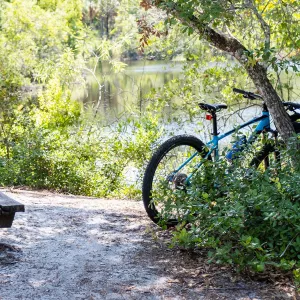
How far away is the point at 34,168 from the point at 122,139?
5.71 feet

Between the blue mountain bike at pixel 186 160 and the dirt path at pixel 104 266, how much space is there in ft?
1.06

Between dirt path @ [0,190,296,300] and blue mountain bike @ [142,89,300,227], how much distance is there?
32 centimetres

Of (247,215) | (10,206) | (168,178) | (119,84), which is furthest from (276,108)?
(119,84)

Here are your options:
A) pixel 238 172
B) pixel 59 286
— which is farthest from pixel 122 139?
pixel 59 286

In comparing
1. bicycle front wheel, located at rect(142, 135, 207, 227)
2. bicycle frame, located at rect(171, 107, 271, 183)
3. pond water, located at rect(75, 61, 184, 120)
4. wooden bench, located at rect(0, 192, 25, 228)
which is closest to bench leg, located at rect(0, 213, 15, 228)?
wooden bench, located at rect(0, 192, 25, 228)

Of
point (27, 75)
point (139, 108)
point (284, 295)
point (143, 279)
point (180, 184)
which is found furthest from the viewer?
point (27, 75)

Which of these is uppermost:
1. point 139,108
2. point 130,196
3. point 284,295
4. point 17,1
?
point 17,1

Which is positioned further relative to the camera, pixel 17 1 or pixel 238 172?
pixel 17 1

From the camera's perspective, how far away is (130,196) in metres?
8.51

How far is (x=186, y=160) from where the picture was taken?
15.0ft

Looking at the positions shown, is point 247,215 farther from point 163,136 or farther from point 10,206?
point 163,136

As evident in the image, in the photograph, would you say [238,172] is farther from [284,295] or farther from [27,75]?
[27,75]

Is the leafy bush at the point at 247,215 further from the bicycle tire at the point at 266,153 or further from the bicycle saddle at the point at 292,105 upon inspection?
the bicycle saddle at the point at 292,105

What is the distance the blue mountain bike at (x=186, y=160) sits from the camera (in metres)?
4.24
